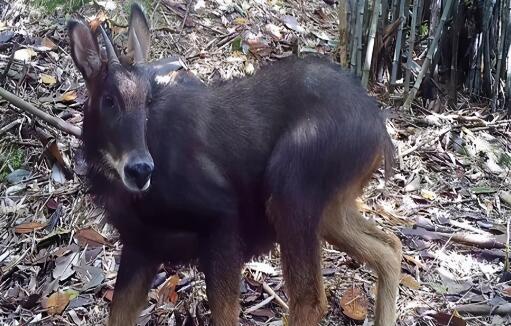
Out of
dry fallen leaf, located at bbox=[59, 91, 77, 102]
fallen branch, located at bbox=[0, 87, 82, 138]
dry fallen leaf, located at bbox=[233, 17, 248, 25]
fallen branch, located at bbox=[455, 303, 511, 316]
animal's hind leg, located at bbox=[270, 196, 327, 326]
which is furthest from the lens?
dry fallen leaf, located at bbox=[233, 17, 248, 25]

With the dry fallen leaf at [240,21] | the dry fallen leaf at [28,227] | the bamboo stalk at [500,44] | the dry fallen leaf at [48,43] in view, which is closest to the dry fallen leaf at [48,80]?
the dry fallen leaf at [48,43]

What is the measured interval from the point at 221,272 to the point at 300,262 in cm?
45

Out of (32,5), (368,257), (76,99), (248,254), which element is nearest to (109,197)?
(248,254)

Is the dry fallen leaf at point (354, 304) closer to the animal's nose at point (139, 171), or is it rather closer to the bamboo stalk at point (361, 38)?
the animal's nose at point (139, 171)

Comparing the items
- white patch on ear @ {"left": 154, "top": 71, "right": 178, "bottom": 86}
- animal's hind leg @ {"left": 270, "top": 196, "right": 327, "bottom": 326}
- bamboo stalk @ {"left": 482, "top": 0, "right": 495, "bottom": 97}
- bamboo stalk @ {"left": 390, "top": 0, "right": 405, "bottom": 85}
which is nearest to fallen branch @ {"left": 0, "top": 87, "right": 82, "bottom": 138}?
white patch on ear @ {"left": 154, "top": 71, "right": 178, "bottom": 86}

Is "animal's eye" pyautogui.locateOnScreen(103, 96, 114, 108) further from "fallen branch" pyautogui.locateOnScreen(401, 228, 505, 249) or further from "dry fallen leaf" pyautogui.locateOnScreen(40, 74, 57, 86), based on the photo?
"dry fallen leaf" pyautogui.locateOnScreen(40, 74, 57, 86)

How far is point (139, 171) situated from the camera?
146 inches

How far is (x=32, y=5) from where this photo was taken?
7262 mm

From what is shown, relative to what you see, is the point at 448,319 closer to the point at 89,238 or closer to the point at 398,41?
the point at 89,238

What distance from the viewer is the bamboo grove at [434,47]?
23.9 feet

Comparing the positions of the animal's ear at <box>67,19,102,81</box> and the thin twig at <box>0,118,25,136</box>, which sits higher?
the animal's ear at <box>67,19,102,81</box>

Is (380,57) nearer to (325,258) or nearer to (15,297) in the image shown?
(325,258)

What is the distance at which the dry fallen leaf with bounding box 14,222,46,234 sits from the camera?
5.51m

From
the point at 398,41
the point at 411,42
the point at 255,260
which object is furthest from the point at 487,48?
the point at 255,260
